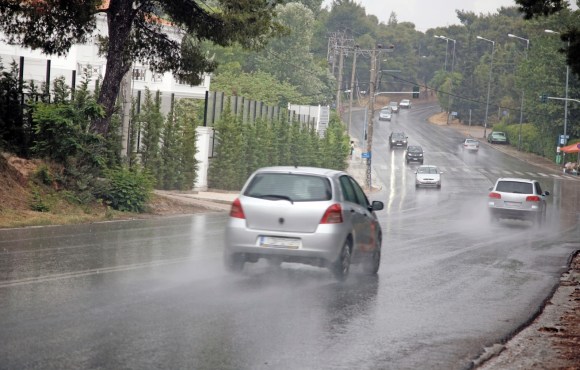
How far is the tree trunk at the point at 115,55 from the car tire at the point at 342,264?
14.1 meters

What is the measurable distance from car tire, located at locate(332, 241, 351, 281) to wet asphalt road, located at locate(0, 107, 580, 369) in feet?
0.50

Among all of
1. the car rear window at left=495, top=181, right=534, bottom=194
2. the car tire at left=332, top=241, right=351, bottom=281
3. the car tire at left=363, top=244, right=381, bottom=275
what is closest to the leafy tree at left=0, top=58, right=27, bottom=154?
the car tire at left=363, top=244, right=381, bottom=275

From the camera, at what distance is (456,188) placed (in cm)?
7256

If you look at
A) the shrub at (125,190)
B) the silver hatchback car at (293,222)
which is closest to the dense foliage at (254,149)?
the shrub at (125,190)

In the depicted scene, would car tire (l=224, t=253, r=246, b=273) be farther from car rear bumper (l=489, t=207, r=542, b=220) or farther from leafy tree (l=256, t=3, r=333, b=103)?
leafy tree (l=256, t=3, r=333, b=103)

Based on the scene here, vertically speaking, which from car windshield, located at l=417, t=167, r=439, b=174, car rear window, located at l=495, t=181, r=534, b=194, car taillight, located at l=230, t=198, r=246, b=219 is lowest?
car windshield, located at l=417, t=167, r=439, b=174

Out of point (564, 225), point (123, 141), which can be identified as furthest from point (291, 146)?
point (123, 141)

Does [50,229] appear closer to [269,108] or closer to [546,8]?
[546,8]

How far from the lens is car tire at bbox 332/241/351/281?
14523mm

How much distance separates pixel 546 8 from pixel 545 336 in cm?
955

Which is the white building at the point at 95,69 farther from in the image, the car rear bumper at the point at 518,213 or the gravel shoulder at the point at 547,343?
the gravel shoulder at the point at 547,343

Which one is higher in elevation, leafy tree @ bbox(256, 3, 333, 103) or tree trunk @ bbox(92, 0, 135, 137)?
leafy tree @ bbox(256, 3, 333, 103)

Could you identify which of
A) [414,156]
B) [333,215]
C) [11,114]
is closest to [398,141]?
[414,156]

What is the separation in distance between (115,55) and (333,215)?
14990 mm
